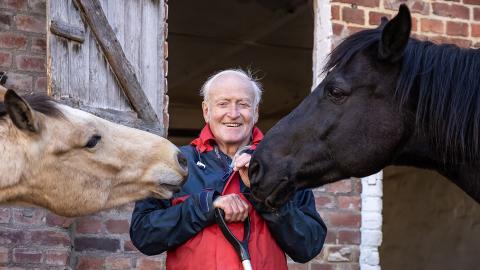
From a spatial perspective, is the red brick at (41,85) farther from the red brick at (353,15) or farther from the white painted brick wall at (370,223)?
the white painted brick wall at (370,223)

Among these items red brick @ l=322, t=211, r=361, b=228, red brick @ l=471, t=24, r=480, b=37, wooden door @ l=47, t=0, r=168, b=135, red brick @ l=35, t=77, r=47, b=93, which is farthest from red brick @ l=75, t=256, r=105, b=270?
red brick @ l=471, t=24, r=480, b=37

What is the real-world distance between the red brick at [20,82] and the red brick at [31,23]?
285mm

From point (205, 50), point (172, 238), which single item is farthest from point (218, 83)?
point (205, 50)

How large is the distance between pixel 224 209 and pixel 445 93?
942 millimetres

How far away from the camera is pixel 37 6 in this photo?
495 centimetres

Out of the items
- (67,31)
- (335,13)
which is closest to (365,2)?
(335,13)

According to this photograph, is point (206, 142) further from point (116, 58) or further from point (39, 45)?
point (39, 45)

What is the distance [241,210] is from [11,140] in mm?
907

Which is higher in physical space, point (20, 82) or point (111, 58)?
point (111, 58)

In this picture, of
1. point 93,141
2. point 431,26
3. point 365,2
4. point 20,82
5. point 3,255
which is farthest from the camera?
point 431,26

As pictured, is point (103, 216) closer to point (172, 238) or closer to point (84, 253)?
point (84, 253)

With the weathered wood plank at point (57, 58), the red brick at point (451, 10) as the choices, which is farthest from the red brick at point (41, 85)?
the red brick at point (451, 10)

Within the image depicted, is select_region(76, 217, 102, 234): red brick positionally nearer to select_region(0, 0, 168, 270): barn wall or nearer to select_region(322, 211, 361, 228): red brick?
select_region(0, 0, 168, 270): barn wall

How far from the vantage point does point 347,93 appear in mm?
A: 3316
